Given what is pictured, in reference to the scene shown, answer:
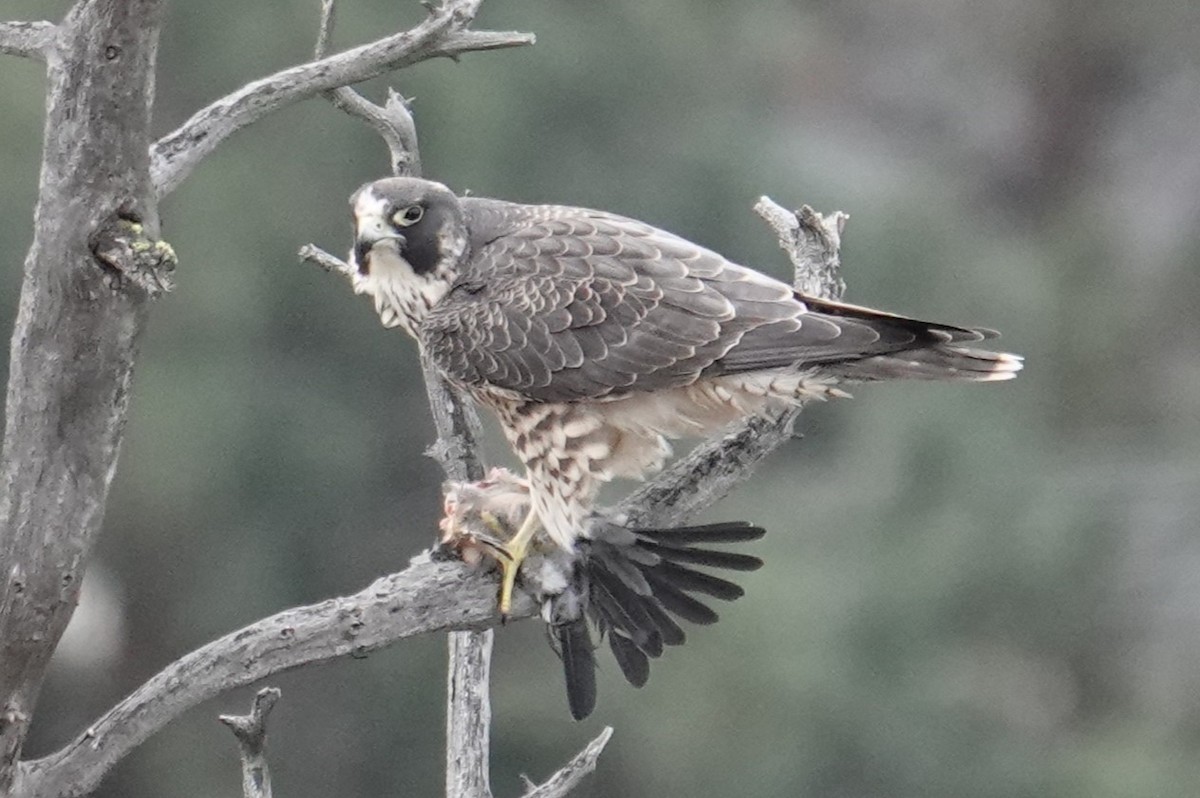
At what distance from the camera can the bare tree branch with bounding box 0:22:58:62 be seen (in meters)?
3.28

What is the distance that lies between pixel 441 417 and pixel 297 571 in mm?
4957

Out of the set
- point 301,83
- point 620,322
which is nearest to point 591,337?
point 620,322

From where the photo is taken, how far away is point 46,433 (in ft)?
11.2

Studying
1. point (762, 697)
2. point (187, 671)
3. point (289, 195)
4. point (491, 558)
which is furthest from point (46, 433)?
point (289, 195)

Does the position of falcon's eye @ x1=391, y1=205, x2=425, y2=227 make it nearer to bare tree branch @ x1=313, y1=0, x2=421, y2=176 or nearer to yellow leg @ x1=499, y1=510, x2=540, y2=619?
bare tree branch @ x1=313, y1=0, x2=421, y2=176

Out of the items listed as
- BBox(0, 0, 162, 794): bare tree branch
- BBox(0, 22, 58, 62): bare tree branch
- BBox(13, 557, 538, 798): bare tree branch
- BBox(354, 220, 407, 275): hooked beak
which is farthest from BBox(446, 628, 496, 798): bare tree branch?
BBox(0, 22, 58, 62): bare tree branch

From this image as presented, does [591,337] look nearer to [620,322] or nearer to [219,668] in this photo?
[620,322]

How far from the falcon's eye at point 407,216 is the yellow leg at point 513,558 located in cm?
66

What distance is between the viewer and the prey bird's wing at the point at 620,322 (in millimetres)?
3828

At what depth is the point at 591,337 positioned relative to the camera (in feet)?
12.9

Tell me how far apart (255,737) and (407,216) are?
1132 mm

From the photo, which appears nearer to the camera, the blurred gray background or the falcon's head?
the falcon's head

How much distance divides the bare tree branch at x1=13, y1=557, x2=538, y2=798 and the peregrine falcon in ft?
1.07

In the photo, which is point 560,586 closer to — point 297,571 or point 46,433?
point 46,433
